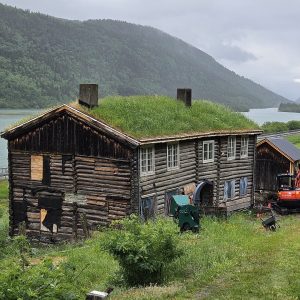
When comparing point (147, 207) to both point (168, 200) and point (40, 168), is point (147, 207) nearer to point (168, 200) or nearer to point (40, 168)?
point (168, 200)

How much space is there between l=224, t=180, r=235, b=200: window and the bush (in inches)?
708

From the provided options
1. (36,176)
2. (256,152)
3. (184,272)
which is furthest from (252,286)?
(256,152)

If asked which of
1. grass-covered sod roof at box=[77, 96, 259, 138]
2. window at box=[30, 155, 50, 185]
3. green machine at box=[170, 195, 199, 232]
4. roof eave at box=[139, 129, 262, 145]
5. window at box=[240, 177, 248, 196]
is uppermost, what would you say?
grass-covered sod roof at box=[77, 96, 259, 138]

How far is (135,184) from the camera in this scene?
2405 cm

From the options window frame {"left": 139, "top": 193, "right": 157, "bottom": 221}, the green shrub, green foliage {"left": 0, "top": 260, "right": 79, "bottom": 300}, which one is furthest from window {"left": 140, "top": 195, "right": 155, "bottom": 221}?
the green shrub

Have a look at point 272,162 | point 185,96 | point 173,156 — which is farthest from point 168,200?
point 272,162

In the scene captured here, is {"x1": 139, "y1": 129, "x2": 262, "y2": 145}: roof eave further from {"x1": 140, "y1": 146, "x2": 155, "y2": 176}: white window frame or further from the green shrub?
the green shrub

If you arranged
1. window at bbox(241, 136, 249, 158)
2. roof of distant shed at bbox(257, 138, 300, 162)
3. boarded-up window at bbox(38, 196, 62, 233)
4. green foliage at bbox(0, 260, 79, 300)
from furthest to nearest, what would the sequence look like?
roof of distant shed at bbox(257, 138, 300, 162) → window at bbox(241, 136, 249, 158) → boarded-up window at bbox(38, 196, 62, 233) → green foliage at bbox(0, 260, 79, 300)

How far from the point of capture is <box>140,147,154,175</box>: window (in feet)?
80.8

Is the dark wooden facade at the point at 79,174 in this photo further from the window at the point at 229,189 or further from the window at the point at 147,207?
the window at the point at 229,189

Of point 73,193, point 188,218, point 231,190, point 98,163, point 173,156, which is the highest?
point 173,156

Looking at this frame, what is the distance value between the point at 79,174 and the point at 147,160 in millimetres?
3575

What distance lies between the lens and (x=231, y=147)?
31.9 m

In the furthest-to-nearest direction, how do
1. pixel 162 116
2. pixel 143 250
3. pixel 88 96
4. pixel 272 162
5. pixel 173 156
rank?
pixel 272 162
pixel 162 116
pixel 173 156
pixel 88 96
pixel 143 250
